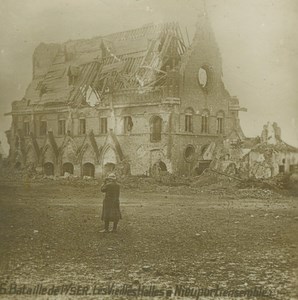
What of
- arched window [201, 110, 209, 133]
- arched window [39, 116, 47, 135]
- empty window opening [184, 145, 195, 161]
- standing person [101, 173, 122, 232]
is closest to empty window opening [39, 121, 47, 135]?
arched window [39, 116, 47, 135]

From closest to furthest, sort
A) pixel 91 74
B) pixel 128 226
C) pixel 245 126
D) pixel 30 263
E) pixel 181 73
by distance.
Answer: pixel 30 263
pixel 128 226
pixel 91 74
pixel 245 126
pixel 181 73

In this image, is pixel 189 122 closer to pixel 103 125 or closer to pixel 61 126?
pixel 103 125

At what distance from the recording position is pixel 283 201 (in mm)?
8969

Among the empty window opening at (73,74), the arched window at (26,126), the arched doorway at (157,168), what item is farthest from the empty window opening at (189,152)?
the arched window at (26,126)

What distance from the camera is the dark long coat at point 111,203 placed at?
572cm

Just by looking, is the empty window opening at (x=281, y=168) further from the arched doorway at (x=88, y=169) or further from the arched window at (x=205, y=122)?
the arched doorway at (x=88, y=169)

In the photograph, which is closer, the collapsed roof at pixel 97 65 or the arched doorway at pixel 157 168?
the collapsed roof at pixel 97 65

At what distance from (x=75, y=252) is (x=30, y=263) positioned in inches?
21.2

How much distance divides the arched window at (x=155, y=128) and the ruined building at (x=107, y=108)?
1cm

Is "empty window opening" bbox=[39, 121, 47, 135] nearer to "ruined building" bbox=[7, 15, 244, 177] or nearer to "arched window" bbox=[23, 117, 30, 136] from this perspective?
"ruined building" bbox=[7, 15, 244, 177]

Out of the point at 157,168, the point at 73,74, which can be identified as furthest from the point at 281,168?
the point at 73,74

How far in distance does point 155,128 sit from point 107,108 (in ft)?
5.12

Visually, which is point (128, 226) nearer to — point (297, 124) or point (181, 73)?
point (297, 124)

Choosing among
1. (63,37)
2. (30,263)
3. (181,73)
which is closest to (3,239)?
(30,263)
